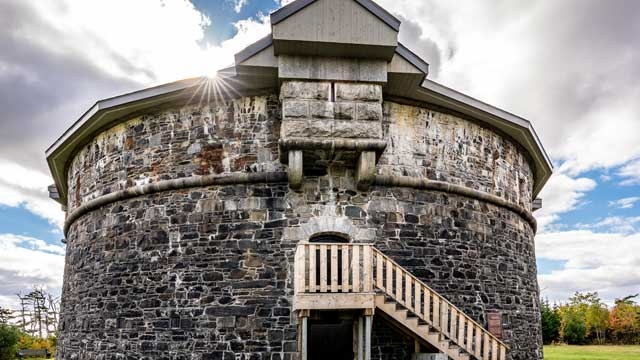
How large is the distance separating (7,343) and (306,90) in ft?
90.4

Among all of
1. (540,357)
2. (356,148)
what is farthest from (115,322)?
(540,357)

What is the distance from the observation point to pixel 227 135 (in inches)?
496

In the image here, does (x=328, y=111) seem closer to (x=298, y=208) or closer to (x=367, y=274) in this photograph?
(x=298, y=208)

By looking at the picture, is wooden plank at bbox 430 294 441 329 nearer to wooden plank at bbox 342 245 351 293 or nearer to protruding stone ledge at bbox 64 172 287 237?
wooden plank at bbox 342 245 351 293

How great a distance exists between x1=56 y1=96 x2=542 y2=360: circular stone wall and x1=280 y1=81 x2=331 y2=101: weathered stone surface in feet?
3.43

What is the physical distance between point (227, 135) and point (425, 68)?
459 centimetres

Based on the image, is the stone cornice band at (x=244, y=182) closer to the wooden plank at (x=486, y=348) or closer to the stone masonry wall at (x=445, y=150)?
the stone masonry wall at (x=445, y=150)

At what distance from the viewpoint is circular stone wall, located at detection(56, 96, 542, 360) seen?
11.8 metres

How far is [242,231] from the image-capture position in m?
12.1

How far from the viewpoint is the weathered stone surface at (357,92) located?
38.2ft

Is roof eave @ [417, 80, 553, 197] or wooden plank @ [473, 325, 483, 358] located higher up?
roof eave @ [417, 80, 553, 197]

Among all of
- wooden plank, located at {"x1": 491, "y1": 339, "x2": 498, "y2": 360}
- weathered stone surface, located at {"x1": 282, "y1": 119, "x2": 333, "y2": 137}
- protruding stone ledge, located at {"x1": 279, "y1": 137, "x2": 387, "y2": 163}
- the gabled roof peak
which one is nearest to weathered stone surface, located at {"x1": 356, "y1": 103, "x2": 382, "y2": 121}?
protruding stone ledge, located at {"x1": 279, "y1": 137, "x2": 387, "y2": 163}

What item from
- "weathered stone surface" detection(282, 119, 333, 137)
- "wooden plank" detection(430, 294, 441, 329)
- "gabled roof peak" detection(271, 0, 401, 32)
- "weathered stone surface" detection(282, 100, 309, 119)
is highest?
"gabled roof peak" detection(271, 0, 401, 32)

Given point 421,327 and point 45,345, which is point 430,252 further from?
point 45,345
